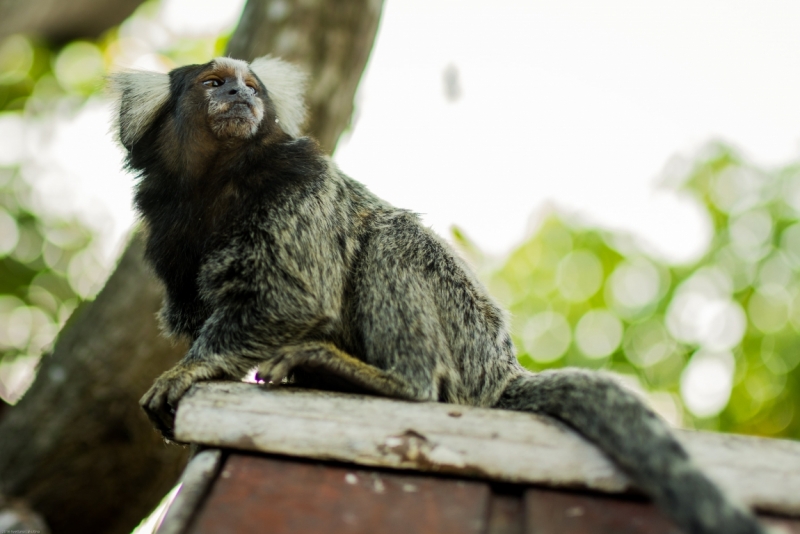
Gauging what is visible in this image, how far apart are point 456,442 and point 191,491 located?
2.45 ft

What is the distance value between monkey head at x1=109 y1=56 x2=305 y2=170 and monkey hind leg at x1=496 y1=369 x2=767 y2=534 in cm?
182

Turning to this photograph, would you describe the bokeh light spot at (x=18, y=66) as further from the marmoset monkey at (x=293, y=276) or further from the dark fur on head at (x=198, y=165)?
the marmoset monkey at (x=293, y=276)

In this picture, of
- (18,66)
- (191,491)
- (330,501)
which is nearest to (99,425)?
(191,491)

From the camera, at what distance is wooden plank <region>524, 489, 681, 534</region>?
184 cm

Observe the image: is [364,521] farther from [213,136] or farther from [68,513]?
[68,513]

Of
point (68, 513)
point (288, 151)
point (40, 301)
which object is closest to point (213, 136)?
point (288, 151)

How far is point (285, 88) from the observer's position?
4.20m

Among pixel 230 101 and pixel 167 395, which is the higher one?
pixel 230 101

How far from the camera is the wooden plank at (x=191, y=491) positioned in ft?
6.01

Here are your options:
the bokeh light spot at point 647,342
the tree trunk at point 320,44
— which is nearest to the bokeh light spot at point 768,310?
the bokeh light spot at point 647,342

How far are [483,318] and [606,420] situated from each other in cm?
106

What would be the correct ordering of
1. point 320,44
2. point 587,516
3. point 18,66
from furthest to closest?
point 18,66 < point 320,44 < point 587,516

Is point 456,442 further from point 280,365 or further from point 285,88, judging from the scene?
point 285,88

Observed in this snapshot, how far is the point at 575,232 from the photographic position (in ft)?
43.8
